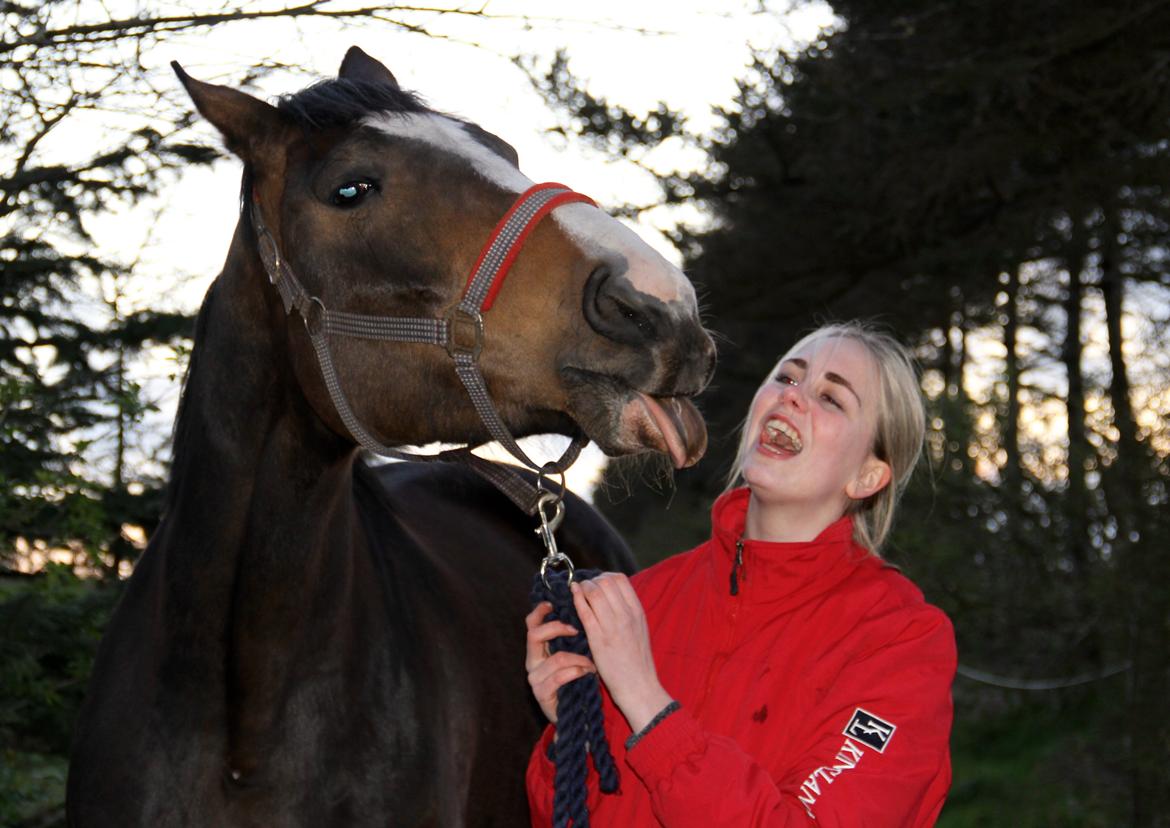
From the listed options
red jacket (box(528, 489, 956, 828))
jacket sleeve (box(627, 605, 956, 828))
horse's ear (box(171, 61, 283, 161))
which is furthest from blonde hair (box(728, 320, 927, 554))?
horse's ear (box(171, 61, 283, 161))

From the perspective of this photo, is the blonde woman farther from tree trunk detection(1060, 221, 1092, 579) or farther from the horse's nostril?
tree trunk detection(1060, 221, 1092, 579)

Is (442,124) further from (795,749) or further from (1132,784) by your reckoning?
(1132,784)

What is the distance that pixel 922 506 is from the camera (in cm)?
870

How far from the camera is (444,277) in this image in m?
2.42

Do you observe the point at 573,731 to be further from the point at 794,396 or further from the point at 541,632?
the point at 794,396

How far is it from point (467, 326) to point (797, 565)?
812 millimetres

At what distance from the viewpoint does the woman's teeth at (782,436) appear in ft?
8.19

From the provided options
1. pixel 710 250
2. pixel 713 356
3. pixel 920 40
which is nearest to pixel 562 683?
pixel 713 356

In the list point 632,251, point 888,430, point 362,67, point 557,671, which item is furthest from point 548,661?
point 362,67

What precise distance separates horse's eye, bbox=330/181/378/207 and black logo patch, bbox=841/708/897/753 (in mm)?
1409

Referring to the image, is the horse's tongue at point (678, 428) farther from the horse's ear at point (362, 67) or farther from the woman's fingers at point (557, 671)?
the horse's ear at point (362, 67)

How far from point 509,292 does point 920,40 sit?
576cm

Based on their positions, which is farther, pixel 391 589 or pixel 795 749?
pixel 391 589

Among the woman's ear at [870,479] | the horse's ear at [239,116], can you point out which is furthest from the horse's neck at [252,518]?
the woman's ear at [870,479]
